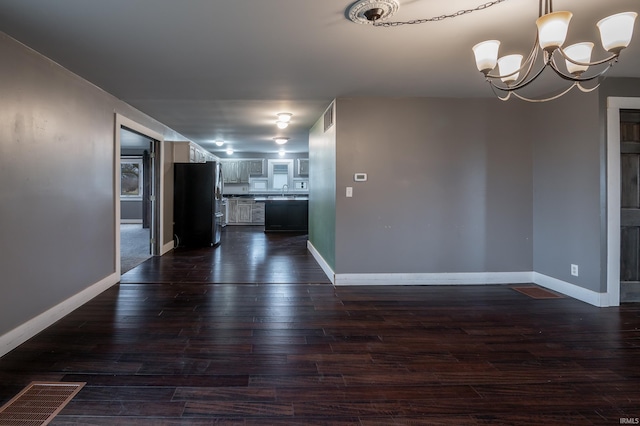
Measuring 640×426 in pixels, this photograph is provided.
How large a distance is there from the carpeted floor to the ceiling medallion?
4.17 meters

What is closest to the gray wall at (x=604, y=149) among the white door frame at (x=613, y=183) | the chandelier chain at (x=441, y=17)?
the white door frame at (x=613, y=183)

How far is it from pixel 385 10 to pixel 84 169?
3002mm

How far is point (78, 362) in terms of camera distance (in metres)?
2.08

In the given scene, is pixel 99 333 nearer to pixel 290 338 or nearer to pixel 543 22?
pixel 290 338

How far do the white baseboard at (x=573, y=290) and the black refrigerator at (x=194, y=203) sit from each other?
5296 millimetres

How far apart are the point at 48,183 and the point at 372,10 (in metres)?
2.74

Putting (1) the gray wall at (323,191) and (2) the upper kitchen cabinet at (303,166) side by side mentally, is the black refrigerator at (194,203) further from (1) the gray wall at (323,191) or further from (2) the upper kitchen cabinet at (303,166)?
(2) the upper kitchen cabinet at (303,166)

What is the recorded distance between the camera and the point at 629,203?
326 centimetres

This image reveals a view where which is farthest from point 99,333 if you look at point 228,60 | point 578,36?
point 578,36

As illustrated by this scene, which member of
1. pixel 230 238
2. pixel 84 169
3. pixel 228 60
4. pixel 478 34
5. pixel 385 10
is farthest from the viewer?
pixel 230 238

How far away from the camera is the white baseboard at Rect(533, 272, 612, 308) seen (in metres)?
3.19

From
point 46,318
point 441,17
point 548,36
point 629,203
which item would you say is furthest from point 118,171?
point 629,203

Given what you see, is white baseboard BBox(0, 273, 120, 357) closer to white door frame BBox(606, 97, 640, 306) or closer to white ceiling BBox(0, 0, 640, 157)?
white ceiling BBox(0, 0, 640, 157)

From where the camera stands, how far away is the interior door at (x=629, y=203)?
3.23m
